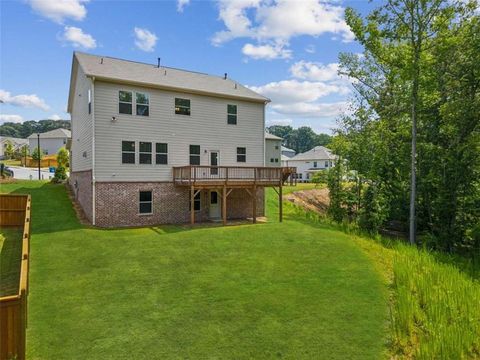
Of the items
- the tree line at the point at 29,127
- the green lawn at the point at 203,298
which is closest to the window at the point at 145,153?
the green lawn at the point at 203,298

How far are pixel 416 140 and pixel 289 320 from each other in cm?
1524

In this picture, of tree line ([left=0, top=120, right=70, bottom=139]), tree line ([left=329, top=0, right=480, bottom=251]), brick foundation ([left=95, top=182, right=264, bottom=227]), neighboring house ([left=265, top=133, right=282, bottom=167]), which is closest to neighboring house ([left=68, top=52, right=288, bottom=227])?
brick foundation ([left=95, top=182, right=264, bottom=227])

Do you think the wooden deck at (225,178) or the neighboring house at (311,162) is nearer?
the wooden deck at (225,178)

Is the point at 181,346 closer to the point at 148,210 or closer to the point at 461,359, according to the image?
the point at 461,359

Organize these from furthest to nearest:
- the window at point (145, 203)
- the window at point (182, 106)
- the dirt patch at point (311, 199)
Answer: the dirt patch at point (311, 199) → the window at point (182, 106) → the window at point (145, 203)

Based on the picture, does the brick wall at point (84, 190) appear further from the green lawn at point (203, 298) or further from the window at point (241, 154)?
the window at point (241, 154)

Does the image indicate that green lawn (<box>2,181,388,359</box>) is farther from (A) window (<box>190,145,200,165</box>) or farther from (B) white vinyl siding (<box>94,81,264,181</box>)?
(A) window (<box>190,145,200,165</box>)

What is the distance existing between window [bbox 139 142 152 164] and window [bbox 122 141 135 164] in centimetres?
40

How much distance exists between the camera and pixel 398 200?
21.2 metres

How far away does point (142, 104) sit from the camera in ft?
54.4

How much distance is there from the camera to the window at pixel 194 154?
712 inches

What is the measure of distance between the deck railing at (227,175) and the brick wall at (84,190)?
423 centimetres

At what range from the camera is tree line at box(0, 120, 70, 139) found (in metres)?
105

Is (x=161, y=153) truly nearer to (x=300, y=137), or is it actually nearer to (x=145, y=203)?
(x=145, y=203)
